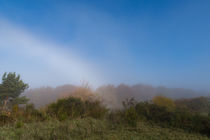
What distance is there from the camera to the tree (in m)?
15.5

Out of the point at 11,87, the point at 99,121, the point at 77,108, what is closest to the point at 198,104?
the point at 99,121

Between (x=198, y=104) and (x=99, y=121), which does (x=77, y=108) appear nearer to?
(x=99, y=121)

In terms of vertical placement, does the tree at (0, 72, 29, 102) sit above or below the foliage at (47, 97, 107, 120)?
above

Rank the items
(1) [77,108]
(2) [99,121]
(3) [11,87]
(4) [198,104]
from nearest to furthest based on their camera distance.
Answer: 1. (2) [99,121]
2. (1) [77,108]
3. (4) [198,104]
4. (3) [11,87]

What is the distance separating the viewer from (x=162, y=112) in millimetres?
5965

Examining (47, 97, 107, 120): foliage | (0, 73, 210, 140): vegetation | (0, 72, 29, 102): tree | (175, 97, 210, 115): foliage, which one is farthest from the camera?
(0, 72, 29, 102): tree

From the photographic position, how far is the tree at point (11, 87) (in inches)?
609

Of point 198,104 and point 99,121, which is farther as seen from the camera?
point 198,104

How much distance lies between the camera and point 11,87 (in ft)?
52.5

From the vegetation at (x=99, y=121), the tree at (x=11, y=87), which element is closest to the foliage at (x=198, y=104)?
the vegetation at (x=99, y=121)

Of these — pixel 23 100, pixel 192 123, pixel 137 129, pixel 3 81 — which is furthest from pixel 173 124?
pixel 3 81

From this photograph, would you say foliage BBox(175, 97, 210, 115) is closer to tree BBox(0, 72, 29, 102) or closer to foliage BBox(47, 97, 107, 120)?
foliage BBox(47, 97, 107, 120)

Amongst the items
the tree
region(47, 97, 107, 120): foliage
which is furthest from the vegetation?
the tree

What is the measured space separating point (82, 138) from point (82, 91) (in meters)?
7.11
